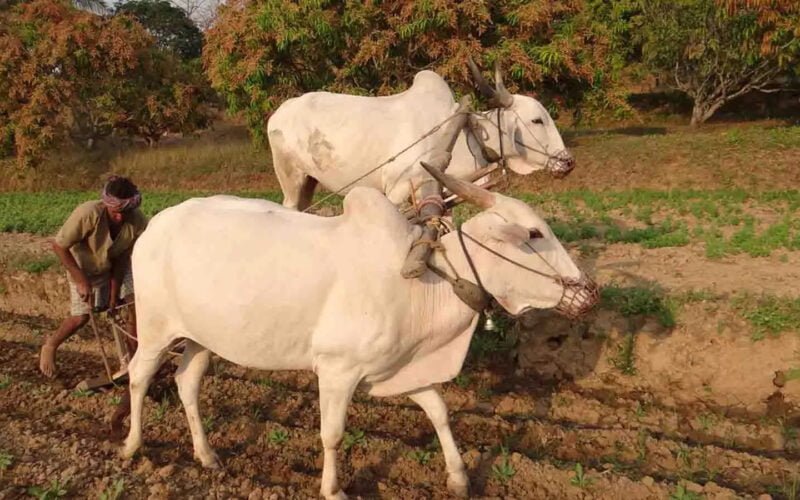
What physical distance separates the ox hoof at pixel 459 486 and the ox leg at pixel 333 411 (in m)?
0.58

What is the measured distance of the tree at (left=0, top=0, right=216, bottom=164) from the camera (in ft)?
47.5

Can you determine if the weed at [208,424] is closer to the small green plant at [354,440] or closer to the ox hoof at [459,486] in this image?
the small green plant at [354,440]

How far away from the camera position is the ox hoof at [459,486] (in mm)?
3573

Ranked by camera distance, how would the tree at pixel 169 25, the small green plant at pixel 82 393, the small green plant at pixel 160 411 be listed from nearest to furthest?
the small green plant at pixel 160 411
the small green plant at pixel 82 393
the tree at pixel 169 25

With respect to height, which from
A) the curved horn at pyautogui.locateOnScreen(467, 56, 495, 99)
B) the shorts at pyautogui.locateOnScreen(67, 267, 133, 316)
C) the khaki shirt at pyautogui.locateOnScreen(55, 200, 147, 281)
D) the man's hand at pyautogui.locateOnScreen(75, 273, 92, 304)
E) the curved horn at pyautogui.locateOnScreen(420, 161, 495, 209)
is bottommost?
the shorts at pyautogui.locateOnScreen(67, 267, 133, 316)

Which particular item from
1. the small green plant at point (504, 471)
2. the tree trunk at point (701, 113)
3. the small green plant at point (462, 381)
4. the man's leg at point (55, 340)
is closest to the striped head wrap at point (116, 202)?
the man's leg at point (55, 340)

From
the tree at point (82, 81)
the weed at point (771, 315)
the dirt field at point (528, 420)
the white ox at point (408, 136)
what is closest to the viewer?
the dirt field at point (528, 420)

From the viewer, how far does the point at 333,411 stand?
3316mm

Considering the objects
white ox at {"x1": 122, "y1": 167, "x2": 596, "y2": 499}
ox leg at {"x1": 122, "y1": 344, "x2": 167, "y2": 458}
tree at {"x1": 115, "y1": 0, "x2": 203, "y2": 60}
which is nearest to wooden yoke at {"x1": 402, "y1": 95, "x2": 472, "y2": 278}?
white ox at {"x1": 122, "y1": 167, "x2": 596, "y2": 499}

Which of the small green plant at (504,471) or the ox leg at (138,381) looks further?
the ox leg at (138,381)

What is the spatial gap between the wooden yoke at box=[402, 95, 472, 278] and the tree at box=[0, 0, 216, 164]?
41.6 ft

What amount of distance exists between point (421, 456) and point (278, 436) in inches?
36.7

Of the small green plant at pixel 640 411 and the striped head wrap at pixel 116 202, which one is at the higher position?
the striped head wrap at pixel 116 202

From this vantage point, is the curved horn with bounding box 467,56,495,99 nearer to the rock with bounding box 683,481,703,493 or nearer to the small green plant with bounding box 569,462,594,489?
the small green plant with bounding box 569,462,594,489
